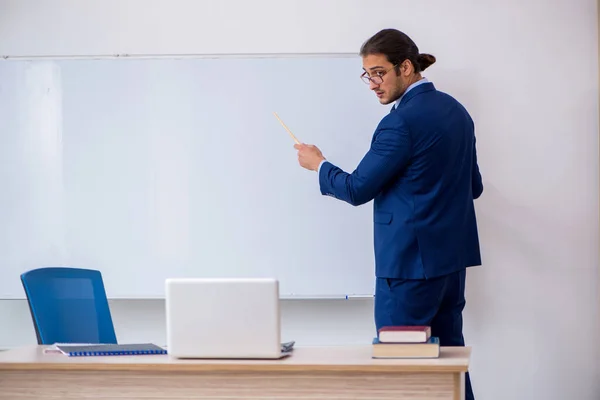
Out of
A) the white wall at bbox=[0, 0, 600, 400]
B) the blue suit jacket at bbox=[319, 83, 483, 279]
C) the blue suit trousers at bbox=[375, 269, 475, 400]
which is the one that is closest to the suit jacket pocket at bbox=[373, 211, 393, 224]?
the blue suit jacket at bbox=[319, 83, 483, 279]

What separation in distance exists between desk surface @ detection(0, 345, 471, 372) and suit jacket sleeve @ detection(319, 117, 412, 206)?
729mm

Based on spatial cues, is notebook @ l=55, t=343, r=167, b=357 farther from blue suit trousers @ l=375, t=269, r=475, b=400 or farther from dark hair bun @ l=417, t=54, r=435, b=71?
dark hair bun @ l=417, t=54, r=435, b=71

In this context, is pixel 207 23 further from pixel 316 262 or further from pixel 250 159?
pixel 316 262

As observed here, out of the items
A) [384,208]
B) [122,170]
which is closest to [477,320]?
[384,208]

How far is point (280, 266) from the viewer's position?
12.5 feet

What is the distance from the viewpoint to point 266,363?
212 centimetres

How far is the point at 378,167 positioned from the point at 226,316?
967 millimetres

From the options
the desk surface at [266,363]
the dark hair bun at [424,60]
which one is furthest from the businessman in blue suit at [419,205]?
the desk surface at [266,363]

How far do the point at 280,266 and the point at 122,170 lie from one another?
851 mm

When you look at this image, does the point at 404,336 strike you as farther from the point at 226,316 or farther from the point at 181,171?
the point at 181,171

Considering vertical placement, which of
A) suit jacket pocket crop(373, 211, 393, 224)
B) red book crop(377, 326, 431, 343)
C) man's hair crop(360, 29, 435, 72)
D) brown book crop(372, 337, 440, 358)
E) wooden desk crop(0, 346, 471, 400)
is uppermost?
man's hair crop(360, 29, 435, 72)

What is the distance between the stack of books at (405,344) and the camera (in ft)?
7.08

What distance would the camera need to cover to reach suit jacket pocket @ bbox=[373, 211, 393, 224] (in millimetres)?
2980

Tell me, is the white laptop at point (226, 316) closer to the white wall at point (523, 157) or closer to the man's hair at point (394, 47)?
the man's hair at point (394, 47)
